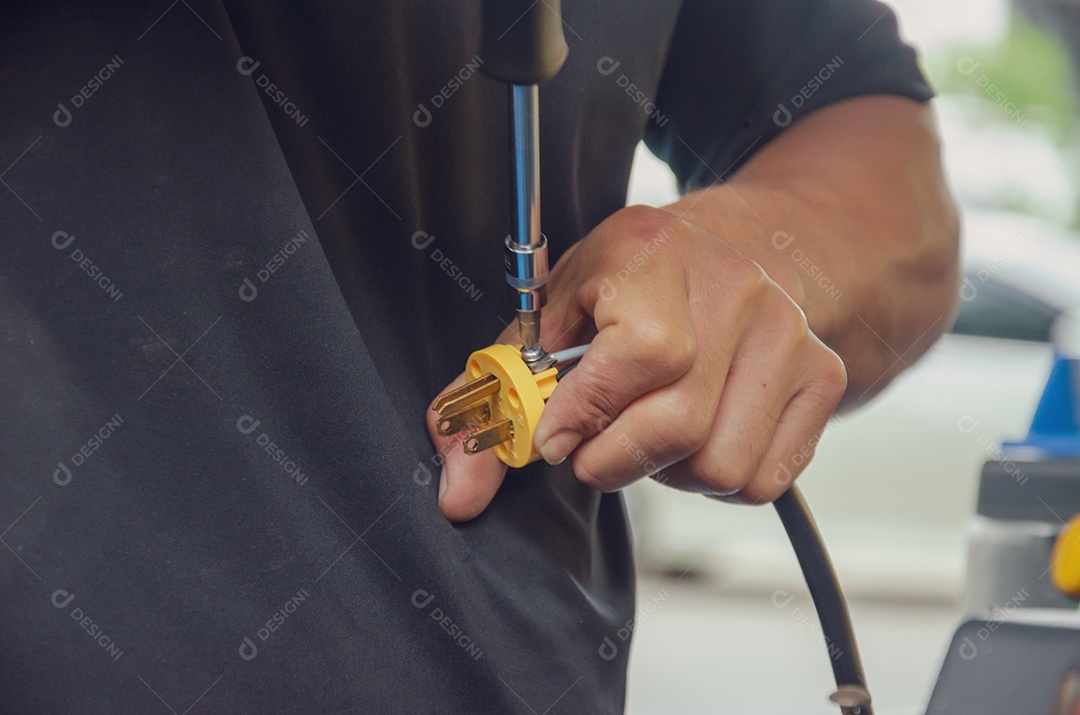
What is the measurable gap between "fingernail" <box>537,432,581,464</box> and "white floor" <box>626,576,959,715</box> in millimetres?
1836

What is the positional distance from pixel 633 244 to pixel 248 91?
0.66ft

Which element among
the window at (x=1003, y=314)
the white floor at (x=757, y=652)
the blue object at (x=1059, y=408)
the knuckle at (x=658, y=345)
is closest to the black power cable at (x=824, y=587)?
the knuckle at (x=658, y=345)

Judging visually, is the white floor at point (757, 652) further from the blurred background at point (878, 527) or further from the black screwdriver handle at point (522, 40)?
the black screwdriver handle at point (522, 40)

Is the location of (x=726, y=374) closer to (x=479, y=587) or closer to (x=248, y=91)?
(x=479, y=587)

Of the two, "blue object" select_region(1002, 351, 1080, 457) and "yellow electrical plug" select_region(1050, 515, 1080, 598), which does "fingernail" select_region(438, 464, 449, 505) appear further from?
"blue object" select_region(1002, 351, 1080, 457)

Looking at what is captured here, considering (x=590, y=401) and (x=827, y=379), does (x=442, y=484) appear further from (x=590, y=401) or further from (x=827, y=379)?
(x=827, y=379)

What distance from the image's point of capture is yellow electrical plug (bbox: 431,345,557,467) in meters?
0.47

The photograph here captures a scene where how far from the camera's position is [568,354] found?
49 cm

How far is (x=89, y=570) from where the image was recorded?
1.35 feet

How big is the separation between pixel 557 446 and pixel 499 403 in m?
0.04

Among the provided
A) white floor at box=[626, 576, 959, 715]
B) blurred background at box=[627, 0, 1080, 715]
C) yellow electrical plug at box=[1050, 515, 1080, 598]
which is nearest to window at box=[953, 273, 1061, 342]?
blurred background at box=[627, 0, 1080, 715]

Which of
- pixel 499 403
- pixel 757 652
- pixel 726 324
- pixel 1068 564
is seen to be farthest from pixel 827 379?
pixel 757 652

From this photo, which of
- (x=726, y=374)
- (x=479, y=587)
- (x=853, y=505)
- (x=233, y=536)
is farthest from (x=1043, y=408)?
(x=853, y=505)

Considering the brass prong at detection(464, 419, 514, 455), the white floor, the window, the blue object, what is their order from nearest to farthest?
the brass prong at detection(464, 419, 514, 455) → the blue object → the white floor → the window
